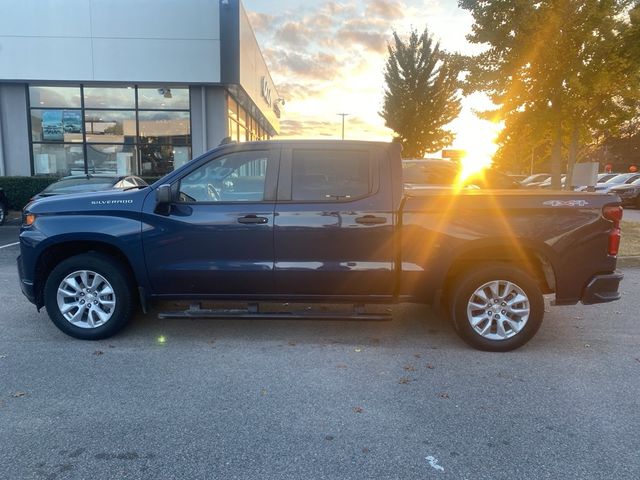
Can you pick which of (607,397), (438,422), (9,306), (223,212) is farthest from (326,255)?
(9,306)

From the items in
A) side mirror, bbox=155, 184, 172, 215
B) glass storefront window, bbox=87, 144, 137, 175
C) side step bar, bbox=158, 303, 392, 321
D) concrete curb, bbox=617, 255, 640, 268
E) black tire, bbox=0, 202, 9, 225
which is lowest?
concrete curb, bbox=617, 255, 640, 268

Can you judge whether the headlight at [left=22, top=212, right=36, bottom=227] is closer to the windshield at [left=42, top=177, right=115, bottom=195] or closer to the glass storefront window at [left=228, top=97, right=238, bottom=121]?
the windshield at [left=42, top=177, right=115, bottom=195]

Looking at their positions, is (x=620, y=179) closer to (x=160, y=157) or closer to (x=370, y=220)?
(x=160, y=157)

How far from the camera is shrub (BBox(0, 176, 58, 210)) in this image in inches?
578

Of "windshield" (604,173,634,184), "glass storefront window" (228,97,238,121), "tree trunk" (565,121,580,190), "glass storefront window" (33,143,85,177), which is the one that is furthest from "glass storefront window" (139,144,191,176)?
"windshield" (604,173,634,184)

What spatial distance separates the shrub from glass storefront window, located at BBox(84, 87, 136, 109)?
3.04 metres

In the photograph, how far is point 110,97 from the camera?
632 inches

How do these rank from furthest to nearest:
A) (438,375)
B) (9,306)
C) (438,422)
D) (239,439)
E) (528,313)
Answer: (9,306) < (528,313) < (438,375) < (438,422) < (239,439)

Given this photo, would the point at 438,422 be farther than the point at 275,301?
No

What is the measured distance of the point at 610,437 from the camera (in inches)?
122

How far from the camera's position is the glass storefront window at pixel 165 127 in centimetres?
1622

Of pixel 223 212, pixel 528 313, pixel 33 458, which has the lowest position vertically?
pixel 33 458

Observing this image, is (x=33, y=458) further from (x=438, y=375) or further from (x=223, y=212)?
(x=438, y=375)

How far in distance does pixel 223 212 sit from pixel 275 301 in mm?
966
